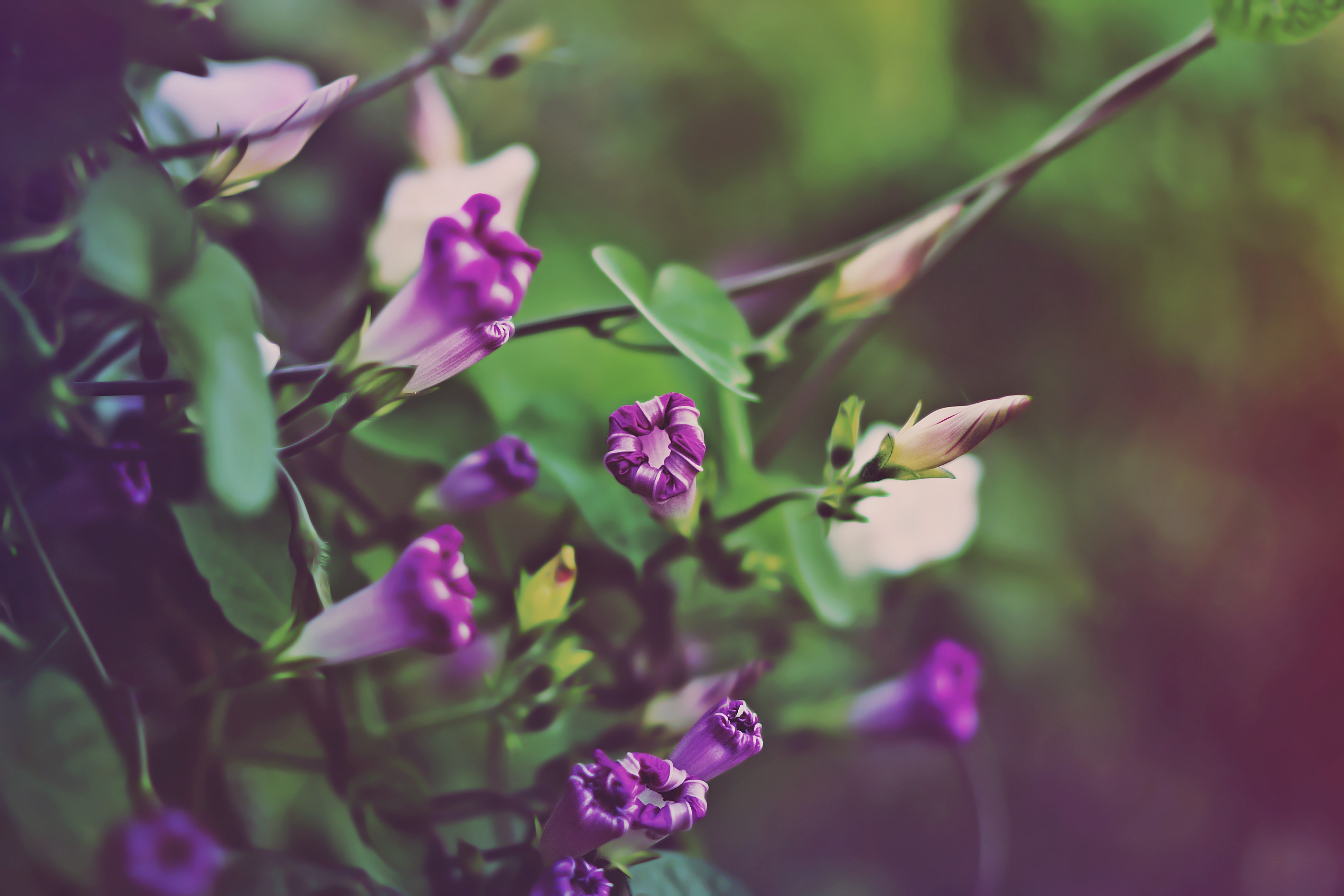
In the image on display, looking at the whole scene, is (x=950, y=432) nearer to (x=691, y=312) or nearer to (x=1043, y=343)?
(x=691, y=312)

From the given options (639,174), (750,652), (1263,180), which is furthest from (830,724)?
(1263,180)

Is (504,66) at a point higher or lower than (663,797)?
higher

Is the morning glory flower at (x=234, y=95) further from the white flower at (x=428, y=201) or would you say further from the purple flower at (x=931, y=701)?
the purple flower at (x=931, y=701)

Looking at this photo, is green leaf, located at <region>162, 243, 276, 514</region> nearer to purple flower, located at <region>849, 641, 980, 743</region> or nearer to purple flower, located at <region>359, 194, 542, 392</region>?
purple flower, located at <region>359, 194, 542, 392</region>

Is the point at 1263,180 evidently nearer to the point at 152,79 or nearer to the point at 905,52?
the point at 905,52

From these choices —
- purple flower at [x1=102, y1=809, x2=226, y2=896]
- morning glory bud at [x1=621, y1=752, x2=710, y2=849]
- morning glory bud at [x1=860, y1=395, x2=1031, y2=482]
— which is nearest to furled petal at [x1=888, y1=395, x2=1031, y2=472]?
morning glory bud at [x1=860, y1=395, x2=1031, y2=482]

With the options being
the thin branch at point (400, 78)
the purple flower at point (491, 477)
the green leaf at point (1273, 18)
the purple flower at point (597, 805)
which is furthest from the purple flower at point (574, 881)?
the green leaf at point (1273, 18)

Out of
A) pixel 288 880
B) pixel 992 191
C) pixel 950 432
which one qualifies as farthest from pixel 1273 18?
pixel 288 880

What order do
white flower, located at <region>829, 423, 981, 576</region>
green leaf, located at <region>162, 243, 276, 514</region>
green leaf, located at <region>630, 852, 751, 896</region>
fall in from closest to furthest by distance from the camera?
green leaf, located at <region>162, 243, 276, 514</region>
green leaf, located at <region>630, 852, 751, 896</region>
white flower, located at <region>829, 423, 981, 576</region>
